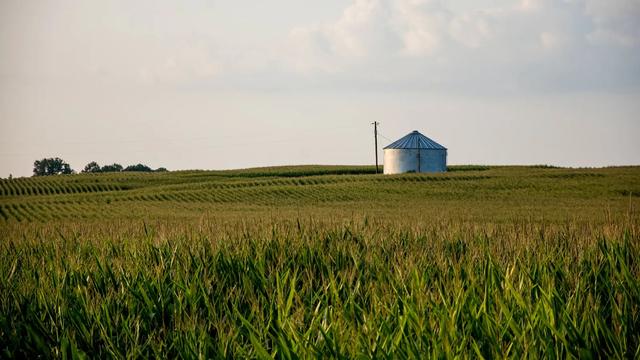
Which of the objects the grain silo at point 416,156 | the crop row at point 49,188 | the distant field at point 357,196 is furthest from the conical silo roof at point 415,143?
the crop row at point 49,188

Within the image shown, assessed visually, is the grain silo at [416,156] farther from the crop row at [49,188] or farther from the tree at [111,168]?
the tree at [111,168]

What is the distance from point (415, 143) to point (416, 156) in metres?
1.76

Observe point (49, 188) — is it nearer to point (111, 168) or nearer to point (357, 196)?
point (357, 196)

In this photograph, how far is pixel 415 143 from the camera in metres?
88.2

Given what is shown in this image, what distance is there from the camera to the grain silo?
8738 centimetres

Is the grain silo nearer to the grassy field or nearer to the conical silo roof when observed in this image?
the conical silo roof

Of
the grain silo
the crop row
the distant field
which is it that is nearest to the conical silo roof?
the grain silo

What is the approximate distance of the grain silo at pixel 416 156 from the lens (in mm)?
87375

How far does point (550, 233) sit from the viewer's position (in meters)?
10.7

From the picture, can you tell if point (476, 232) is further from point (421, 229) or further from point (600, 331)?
point (600, 331)

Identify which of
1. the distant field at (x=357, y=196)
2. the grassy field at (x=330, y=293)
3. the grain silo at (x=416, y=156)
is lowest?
the distant field at (x=357, y=196)

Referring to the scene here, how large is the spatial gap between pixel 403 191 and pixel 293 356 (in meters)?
57.1

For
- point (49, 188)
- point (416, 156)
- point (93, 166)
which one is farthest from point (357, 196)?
point (93, 166)

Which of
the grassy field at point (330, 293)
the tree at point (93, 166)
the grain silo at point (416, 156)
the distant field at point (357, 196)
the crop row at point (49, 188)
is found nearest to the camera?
the grassy field at point (330, 293)
